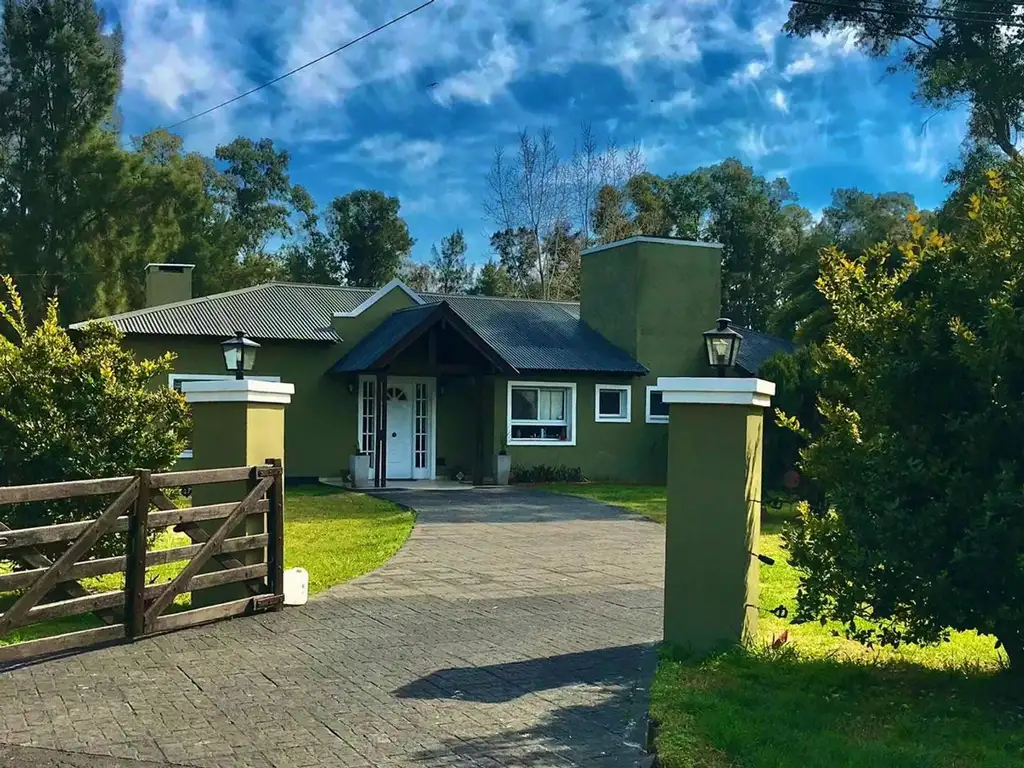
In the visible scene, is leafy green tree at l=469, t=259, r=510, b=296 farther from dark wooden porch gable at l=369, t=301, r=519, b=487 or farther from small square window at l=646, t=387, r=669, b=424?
dark wooden porch gable at l=369, t=301, r=519, b=487

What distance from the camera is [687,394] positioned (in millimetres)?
6953

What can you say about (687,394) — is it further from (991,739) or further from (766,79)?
(766,79)

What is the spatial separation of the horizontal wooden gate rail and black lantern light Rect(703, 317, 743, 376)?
150 inches

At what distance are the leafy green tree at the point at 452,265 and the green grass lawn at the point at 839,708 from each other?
44791 mm

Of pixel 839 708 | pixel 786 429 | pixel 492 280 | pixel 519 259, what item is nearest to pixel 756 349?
pixel 786 429

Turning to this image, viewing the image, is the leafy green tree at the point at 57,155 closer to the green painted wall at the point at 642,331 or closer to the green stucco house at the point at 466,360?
the green stucco house at the point at 466,360

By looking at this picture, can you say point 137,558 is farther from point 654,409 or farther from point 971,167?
point 971,167

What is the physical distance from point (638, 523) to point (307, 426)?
904 centimetres

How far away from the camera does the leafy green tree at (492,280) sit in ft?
155

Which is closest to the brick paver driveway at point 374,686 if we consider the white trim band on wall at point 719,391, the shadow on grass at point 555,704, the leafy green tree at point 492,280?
the shadow on grass at point 555,704

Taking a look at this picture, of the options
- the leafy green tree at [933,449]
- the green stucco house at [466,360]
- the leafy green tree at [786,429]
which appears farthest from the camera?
the green stucco house at [466,360]

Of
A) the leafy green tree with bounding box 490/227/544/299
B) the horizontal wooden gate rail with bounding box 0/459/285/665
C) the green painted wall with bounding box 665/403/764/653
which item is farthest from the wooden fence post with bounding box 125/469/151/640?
the leafy green tree with bounding box 490/227/544/299

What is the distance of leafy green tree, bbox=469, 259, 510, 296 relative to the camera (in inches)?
1854

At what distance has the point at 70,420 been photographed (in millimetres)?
8016
